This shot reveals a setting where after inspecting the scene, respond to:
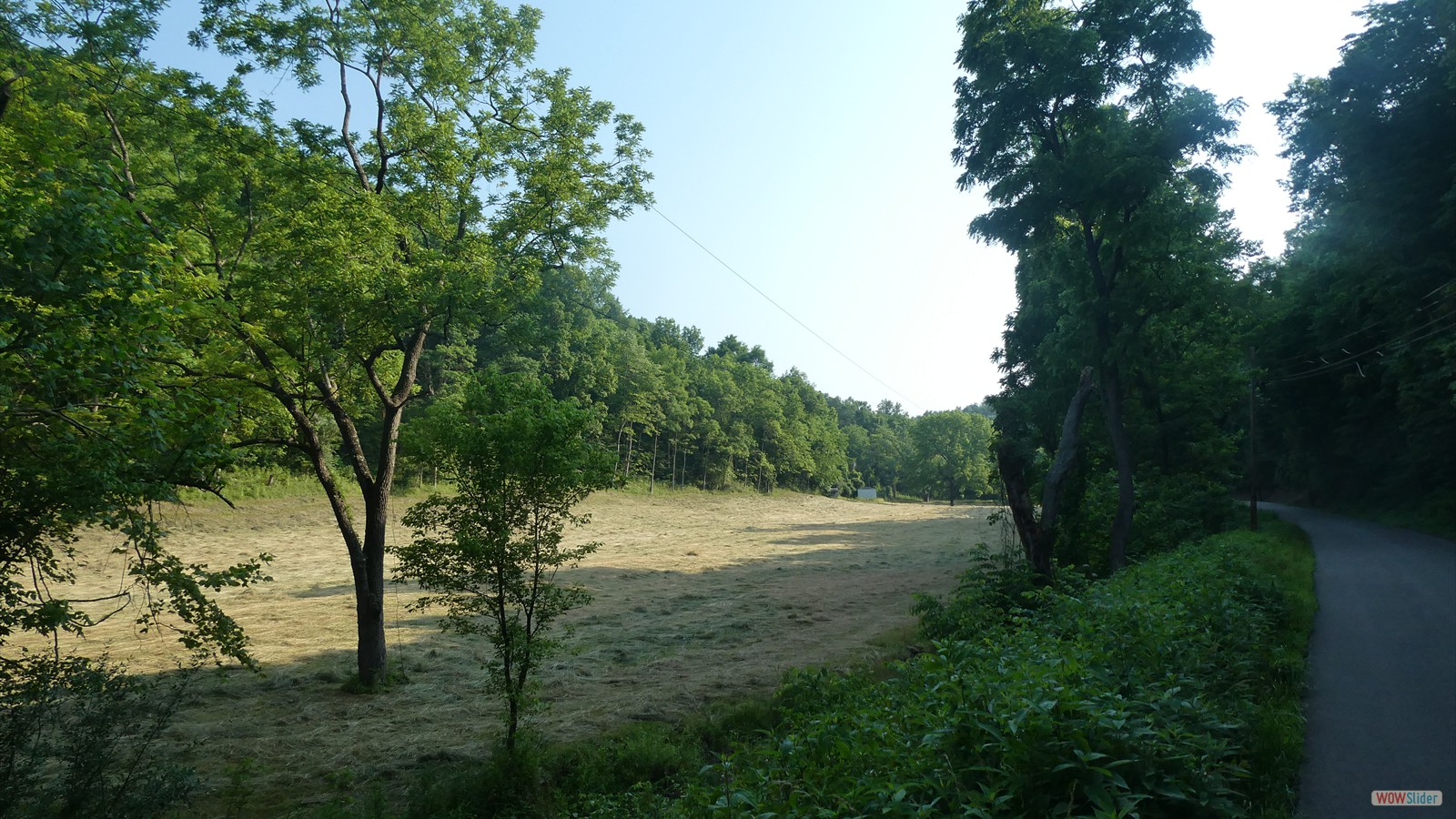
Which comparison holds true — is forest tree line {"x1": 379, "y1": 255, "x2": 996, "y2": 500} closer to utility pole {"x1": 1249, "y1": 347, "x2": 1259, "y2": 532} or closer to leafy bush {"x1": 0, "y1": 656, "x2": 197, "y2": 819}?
leafy bush {"x1": 0, "y1": 656, "x2": 197, "y2": 819}

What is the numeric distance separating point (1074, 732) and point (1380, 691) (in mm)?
6173

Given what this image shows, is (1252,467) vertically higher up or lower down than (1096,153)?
lower down

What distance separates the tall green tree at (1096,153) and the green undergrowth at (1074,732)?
8321 millimetres

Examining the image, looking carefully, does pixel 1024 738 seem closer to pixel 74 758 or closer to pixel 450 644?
pixel 74 758

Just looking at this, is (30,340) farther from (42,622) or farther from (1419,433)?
(1419,433)

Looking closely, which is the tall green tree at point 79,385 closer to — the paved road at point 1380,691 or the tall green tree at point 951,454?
the paved road at point 1380,691

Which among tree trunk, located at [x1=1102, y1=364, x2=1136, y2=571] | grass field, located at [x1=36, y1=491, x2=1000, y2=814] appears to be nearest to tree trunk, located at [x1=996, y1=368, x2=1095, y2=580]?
tree trunk, located at [x1=1102, y1=364, x2=1136, y2=571]

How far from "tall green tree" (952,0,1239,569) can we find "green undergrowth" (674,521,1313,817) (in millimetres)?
8321

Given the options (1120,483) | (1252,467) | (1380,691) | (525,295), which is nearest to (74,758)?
(525,295)

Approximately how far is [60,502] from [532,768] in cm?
556

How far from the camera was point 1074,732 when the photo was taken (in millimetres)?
3580

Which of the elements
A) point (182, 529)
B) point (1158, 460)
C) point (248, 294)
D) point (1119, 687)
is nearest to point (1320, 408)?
point (1158, 460)

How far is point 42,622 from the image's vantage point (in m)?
5.76

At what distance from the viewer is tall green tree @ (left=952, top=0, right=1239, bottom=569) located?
15445 millimetres
